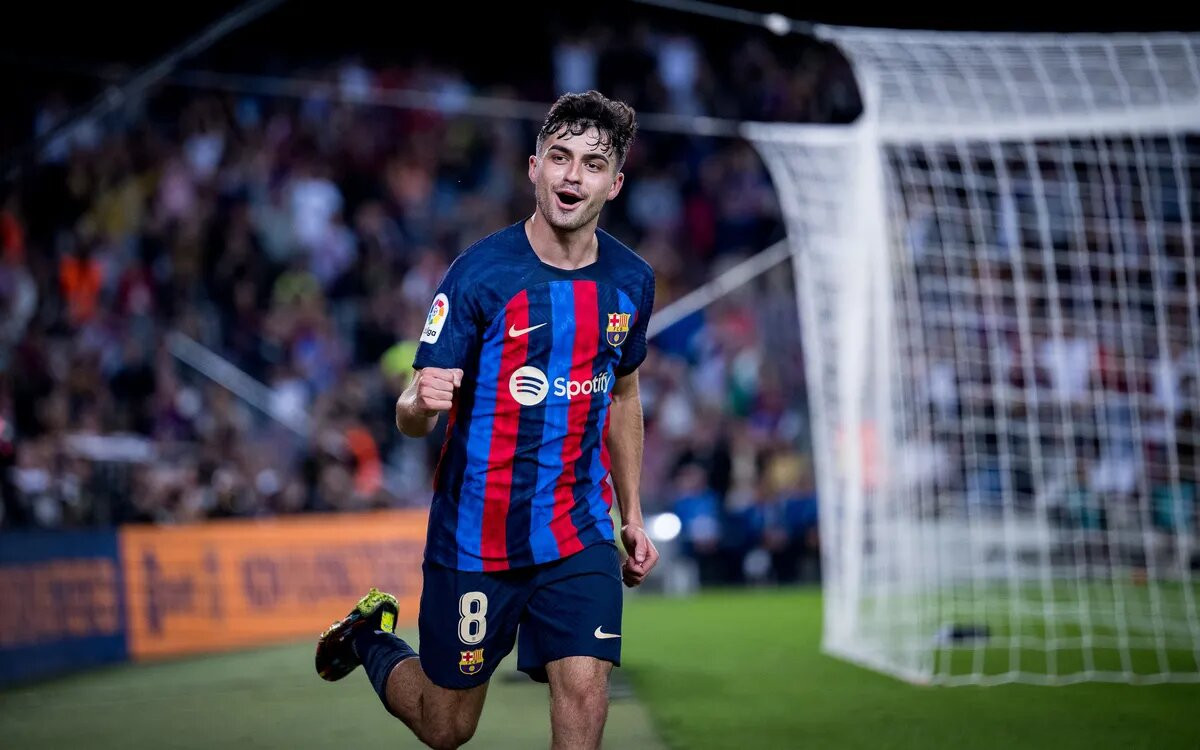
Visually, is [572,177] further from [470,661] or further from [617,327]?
[470,661]

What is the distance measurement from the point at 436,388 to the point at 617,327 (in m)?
0.78

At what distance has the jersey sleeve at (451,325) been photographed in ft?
13.2

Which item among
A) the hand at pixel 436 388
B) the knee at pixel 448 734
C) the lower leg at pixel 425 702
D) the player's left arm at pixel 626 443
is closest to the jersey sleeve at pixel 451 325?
the hand at pixel 436 388

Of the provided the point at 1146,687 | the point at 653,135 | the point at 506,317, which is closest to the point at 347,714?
the point at 506,317

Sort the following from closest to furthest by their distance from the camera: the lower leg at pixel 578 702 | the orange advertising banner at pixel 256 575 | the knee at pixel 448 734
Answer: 1. the lower leg at pixel 578 702
2. the knee at pixel 448 734
3. the orange advertising banner at pixel 256 575

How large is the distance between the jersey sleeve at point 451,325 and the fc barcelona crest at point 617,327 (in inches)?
16.6

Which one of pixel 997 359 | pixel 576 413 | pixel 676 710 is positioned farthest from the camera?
pixel 997 359

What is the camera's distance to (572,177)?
4.10 m

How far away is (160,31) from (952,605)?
11046 millimetres

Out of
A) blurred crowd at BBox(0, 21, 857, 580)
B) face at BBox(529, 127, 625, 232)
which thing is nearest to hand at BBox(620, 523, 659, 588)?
face at BBox(529, 127, 625, 232)

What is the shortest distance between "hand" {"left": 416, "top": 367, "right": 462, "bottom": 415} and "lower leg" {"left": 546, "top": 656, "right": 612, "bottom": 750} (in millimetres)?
916

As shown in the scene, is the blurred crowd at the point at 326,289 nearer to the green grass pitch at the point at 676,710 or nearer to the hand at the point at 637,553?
the green grass pitch at the point at 676,710

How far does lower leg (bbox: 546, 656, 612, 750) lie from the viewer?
4027 millimetres

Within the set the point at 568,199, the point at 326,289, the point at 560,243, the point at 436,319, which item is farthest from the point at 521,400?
the point at 326,289
